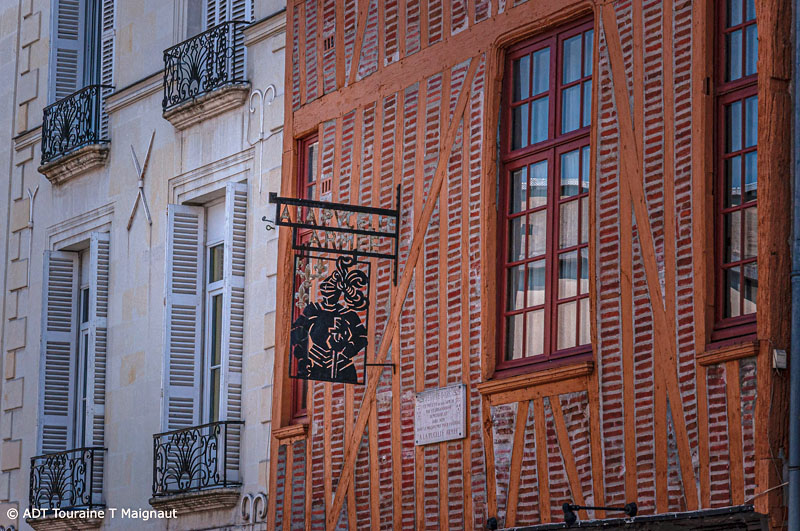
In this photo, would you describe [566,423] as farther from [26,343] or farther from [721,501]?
[26,343]

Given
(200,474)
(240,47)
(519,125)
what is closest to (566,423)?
(519,125)

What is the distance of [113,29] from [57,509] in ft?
16.0

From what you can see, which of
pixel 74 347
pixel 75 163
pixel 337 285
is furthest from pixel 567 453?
pixel 75 163

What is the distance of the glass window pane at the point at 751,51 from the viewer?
10508 millimetres

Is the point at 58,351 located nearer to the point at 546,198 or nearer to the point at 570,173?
the point at 546,198

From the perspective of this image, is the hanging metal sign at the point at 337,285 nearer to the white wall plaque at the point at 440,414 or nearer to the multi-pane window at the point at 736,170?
the white wall plaque at the point at 440,414

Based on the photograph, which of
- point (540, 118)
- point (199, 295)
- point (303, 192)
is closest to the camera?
point (540, 118)

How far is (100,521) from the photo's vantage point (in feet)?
55.7

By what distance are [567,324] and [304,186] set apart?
3.58 metres

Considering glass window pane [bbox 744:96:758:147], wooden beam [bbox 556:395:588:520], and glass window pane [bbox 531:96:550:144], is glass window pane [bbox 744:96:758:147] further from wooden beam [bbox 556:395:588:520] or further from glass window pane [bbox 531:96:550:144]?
wooden beam [bbox 556:395:588:520]

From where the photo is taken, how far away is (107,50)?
60.6 feet

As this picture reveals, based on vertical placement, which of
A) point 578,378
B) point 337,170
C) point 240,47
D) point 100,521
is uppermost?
point 240,47

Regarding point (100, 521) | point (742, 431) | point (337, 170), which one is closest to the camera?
point (742, 431)

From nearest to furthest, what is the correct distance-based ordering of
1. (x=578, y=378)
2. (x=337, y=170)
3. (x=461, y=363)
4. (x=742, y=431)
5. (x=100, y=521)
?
(x=742, y=431) < (x=578, y=378) < (x=461, y=363) < (x=337, y=170) < (x=100, y=521)
